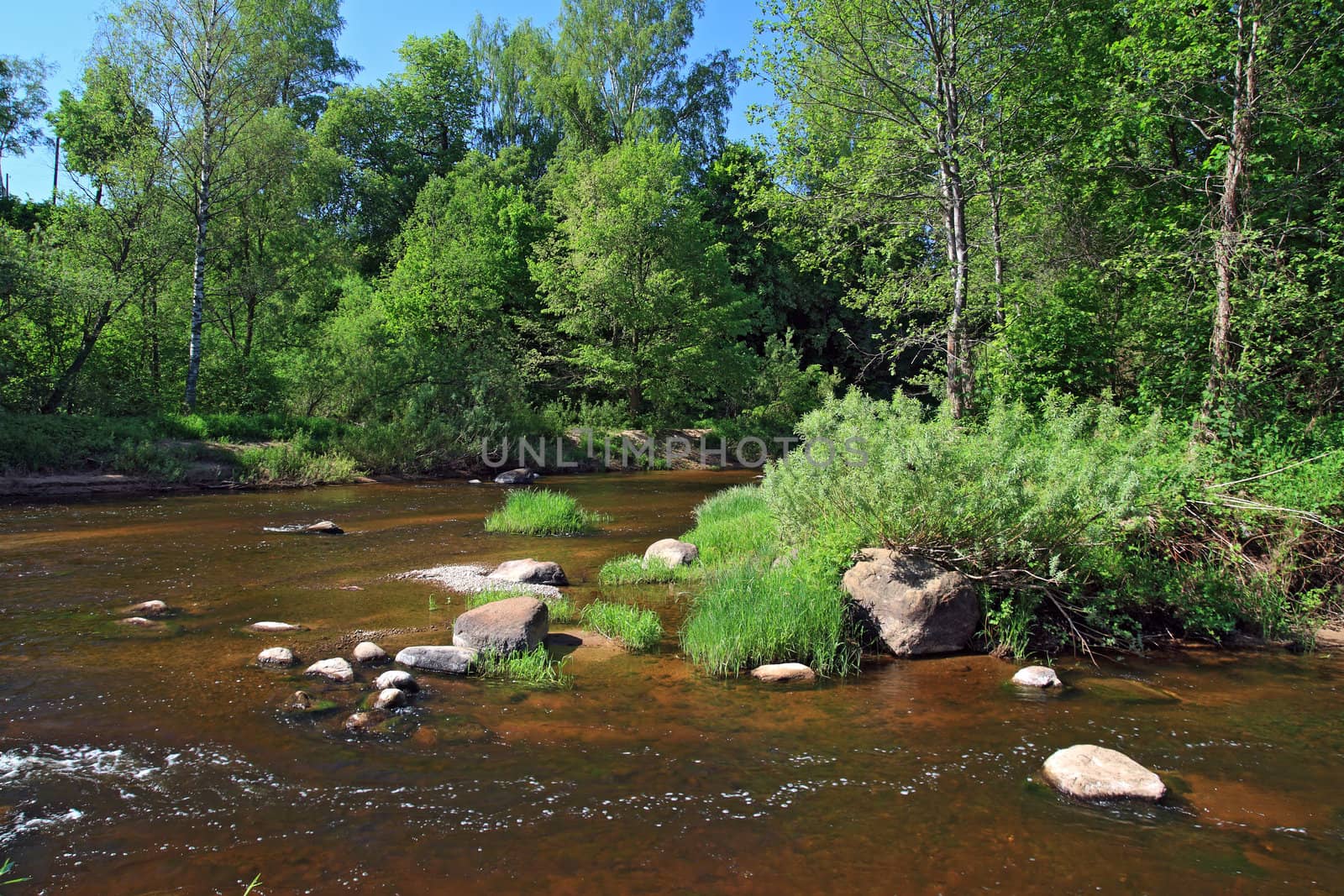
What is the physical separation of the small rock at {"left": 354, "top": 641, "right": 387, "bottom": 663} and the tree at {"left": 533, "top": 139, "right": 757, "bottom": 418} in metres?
26.0

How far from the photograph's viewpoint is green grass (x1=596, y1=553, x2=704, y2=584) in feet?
34.6

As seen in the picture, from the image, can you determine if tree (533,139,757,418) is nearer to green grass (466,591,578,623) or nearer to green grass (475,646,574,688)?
green grass (466,591,578,623)

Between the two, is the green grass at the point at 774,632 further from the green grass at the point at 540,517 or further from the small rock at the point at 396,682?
the green grass at the point at 540,517

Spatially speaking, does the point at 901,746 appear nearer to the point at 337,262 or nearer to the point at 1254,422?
the point at 1254,422

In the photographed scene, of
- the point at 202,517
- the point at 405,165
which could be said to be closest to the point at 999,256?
the point at 202,517

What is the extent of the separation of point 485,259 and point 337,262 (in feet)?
19.4

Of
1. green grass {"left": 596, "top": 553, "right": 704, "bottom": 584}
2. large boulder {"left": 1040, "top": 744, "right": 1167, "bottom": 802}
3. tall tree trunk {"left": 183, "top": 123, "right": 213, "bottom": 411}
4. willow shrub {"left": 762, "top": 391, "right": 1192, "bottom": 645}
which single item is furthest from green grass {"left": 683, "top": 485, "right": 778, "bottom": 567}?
tall tree trunk {"left": 183, "top": 123, "right": 213, "bottom": 411}

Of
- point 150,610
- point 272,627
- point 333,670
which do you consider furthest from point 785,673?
point 150,610

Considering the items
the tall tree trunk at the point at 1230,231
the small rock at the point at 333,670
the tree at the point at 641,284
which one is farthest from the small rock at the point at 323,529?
the tree at the point at 641,284

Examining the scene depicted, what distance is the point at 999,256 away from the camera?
14.2 meters

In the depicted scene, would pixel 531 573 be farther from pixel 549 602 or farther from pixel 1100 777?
pixel 1100 777

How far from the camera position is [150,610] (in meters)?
8.67

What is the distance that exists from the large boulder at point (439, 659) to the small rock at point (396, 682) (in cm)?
44

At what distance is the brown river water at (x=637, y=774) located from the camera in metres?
4.19
